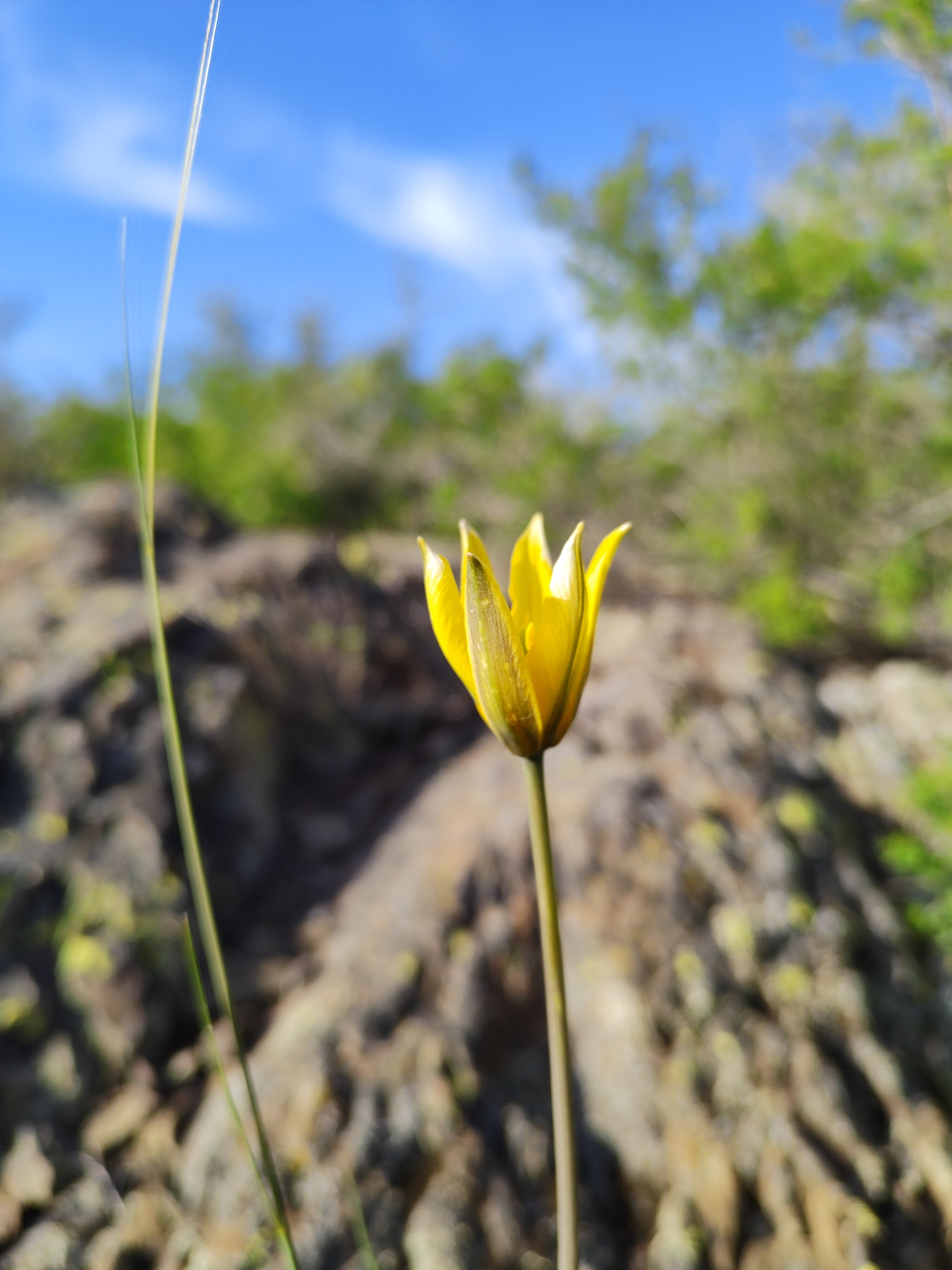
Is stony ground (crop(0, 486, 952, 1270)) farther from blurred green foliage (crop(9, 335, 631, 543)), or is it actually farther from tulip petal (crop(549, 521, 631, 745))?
blurred green foliage (crop(9, 335, 631, 543))

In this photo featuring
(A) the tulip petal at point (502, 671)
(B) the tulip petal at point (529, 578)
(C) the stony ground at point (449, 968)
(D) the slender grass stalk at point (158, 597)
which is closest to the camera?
(D) the slender grass stalk at point (158, 597)

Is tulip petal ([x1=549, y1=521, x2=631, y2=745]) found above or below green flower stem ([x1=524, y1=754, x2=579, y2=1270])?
above

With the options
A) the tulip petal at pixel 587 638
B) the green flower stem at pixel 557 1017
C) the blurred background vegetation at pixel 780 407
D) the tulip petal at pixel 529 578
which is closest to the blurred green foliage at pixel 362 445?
the blurred background vegetation at pixel 780 407

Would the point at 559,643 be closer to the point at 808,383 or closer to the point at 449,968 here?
the point at 449,968

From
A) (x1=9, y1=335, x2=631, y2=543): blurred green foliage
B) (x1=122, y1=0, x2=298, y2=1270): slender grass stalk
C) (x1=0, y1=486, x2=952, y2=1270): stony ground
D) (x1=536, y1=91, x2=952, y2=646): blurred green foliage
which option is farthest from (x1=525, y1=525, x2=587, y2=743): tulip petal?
(x1=9, y1=335, x2=631, y2=543): blurred green foliage

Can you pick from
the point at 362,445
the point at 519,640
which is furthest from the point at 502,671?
the point at 362,445

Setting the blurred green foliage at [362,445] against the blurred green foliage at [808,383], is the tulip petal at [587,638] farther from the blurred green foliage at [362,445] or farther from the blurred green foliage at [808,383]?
the blurred green foliage at [362,445]
